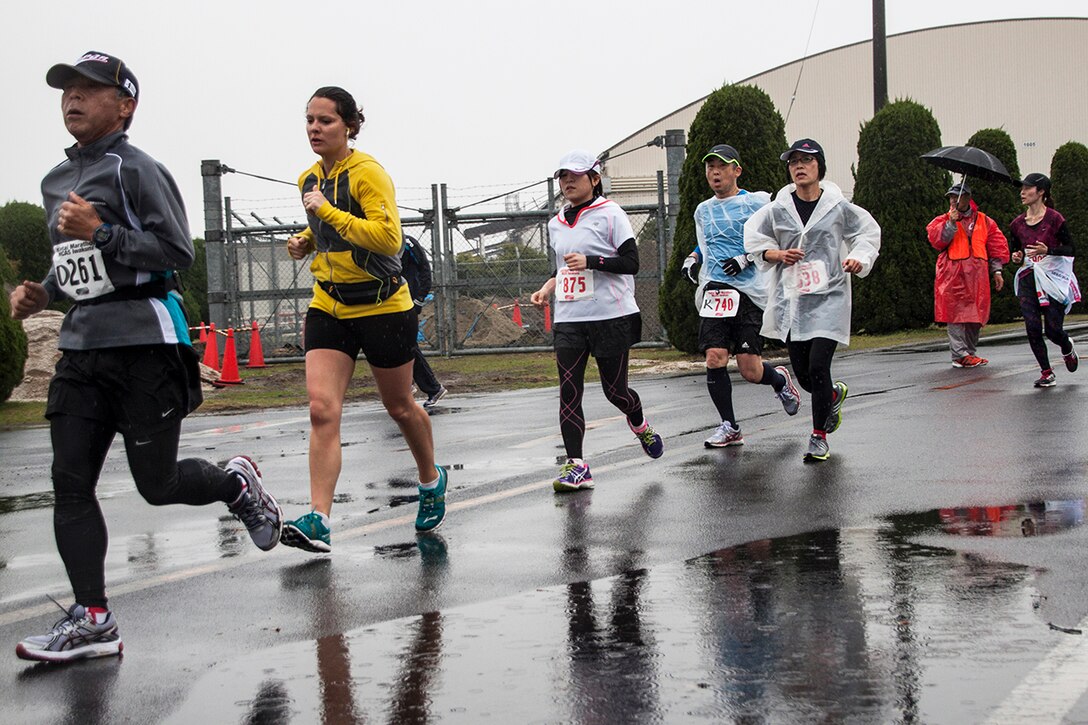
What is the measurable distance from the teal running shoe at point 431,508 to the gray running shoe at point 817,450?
8.45 feet

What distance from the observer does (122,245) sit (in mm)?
4785

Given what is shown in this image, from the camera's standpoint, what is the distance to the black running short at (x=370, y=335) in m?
6.18

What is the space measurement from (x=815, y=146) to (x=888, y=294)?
16115mm

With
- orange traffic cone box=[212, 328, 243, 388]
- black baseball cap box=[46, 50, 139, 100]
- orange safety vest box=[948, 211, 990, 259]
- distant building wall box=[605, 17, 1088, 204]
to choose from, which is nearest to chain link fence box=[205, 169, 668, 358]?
orange traffic cone box=[212, 328, 243, 388]

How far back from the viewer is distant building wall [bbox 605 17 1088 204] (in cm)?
5622

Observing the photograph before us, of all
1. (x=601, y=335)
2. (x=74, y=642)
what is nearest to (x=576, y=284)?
(x=601, y=335)

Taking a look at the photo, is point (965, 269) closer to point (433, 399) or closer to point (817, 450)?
point (433, 399)

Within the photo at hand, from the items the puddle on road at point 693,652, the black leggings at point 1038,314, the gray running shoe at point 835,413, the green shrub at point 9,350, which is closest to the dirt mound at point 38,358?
the green shrub at point 9,350

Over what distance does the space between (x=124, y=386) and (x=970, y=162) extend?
37.9 feet

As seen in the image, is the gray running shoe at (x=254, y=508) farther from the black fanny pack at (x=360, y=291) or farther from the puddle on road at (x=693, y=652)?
the black fanny pack at (x=360, y=291)

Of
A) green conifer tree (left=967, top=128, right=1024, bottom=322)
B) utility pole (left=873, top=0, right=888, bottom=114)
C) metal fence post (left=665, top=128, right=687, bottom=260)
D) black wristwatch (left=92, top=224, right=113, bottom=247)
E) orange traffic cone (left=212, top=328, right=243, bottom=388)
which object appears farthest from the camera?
utility pole (left=873, top=0, right=888, bottom=114)

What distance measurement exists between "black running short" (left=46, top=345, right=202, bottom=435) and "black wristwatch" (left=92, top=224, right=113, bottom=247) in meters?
0.34

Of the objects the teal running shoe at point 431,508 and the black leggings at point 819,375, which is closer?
the teal running shoe at point 431,508

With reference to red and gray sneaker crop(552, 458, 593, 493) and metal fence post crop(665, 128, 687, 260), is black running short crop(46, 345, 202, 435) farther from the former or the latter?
metal fence post crop(665, 128, 687, 260)
